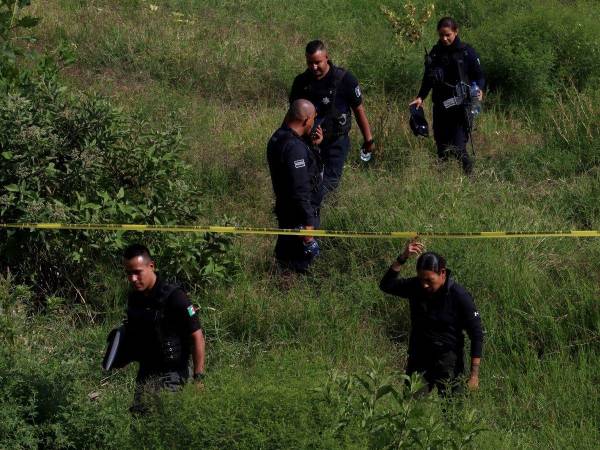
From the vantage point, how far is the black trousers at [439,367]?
6.97 metres

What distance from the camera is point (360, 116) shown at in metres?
9.66

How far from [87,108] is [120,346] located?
2671mm

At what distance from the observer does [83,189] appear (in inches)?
343

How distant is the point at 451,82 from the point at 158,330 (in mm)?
4801

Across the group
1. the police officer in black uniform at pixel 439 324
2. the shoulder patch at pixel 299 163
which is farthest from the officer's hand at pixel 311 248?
the police officer in black uniform at pixel 439 324

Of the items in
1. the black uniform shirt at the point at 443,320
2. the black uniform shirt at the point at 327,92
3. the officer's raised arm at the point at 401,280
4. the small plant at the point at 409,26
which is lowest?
the black uniform shirt at the point at 443,320

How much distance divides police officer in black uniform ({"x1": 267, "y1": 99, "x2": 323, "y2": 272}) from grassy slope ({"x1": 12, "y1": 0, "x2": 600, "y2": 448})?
533mm

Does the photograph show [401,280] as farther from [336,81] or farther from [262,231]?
[336,81]

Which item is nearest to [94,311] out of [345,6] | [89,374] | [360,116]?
[89,374]

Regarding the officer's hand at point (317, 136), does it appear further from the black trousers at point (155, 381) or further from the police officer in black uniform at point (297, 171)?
the black trousers at point (155, 381)

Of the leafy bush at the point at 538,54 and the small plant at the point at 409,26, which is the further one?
the small plant at the point at 409,26

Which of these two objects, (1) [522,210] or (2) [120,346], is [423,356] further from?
(1) [522,210]

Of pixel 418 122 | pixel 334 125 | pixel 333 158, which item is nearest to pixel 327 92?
pixel 334 125

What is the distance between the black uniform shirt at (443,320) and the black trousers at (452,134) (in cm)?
356
